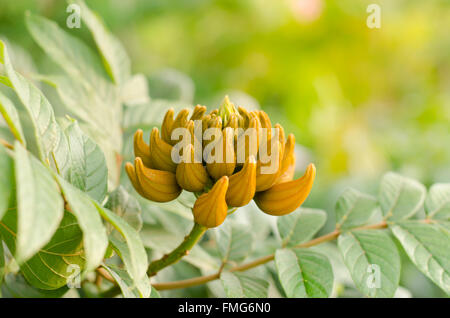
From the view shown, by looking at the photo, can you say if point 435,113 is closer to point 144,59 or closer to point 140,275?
point 144,59

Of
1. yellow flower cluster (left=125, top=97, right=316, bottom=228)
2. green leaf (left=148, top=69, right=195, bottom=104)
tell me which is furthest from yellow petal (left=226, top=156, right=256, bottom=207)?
green leaf (left=148, top=69, right=195, bottom=104)

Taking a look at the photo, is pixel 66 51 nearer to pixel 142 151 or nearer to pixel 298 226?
pixel 142 151

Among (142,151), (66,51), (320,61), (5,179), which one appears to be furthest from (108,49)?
(320,61)

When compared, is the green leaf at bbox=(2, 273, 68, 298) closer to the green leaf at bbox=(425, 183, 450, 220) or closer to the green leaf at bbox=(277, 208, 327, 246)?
the green leaf at bbox=(277, 208, 327, 246)

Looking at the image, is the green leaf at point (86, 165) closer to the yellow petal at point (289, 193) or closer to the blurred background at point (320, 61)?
the yellow petal at point (289, 193)

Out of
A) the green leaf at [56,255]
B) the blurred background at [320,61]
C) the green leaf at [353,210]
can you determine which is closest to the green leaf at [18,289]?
the green leaf at [56,255]
